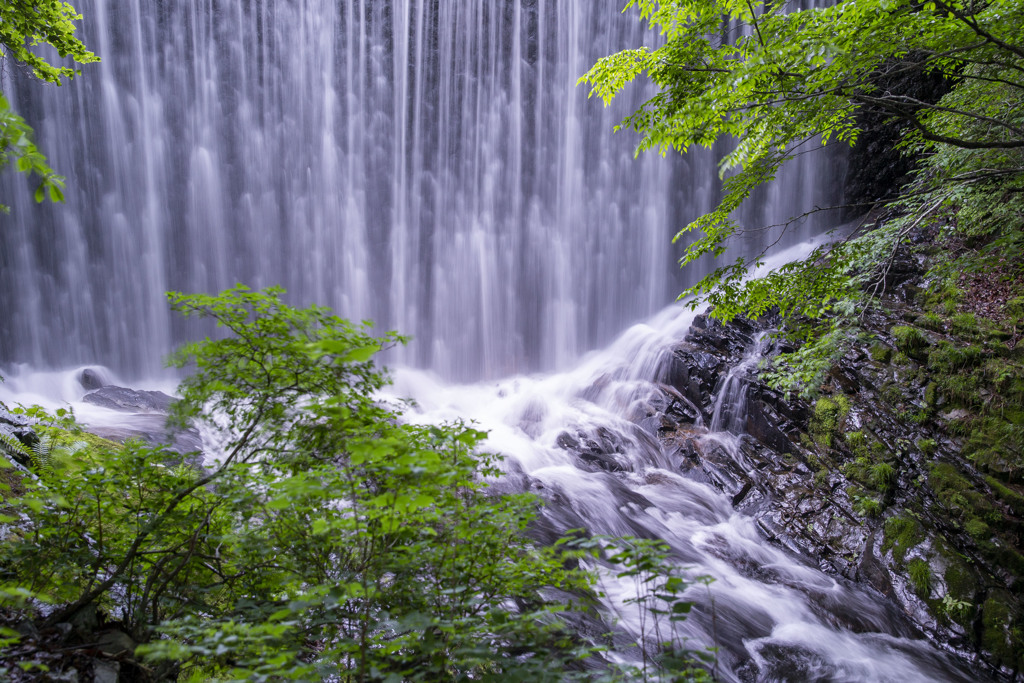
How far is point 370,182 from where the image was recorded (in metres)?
17.7

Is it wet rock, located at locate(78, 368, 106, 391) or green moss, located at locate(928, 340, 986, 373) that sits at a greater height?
green moss, located at locate(928, 340, 986, 373)

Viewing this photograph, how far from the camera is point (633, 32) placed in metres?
17.8

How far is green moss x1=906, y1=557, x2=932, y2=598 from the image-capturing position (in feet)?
18.6

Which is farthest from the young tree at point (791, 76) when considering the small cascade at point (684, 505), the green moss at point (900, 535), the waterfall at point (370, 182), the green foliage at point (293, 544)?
the waterfall at point (370, 182)

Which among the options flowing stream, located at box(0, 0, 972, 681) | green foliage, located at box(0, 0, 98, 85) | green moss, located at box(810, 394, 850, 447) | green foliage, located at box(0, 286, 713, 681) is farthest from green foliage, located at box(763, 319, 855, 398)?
green foliage, located at box(0, 0, 98, 85)

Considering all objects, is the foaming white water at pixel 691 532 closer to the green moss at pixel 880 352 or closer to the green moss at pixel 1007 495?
the green moss at pixel 1007 495

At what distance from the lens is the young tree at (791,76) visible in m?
3.66

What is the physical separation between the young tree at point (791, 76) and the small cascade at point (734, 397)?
501cm

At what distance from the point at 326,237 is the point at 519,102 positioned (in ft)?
29.7

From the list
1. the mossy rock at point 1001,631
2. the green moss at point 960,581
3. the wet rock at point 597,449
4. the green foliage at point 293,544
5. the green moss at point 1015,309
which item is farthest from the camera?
the wet rock at point 597,449

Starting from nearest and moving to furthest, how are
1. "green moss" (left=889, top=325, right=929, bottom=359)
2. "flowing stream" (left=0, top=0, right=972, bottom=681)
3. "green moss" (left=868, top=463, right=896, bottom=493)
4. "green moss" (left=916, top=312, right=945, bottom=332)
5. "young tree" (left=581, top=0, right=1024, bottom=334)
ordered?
"young tree" (left=581, top=0, right=1024, bottom=334) → "green moss" (left=868, top=463, right=896, bottom=493) → "green moss" (left=889, top=325, right=929, bottom=359) → "green moss" (left=916, top=312, right=945, bottom=332) → "flowing stream" (left=0, top=0, right=972, bottom=681)

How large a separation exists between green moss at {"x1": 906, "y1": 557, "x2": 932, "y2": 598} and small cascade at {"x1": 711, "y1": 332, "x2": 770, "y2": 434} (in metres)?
3.60

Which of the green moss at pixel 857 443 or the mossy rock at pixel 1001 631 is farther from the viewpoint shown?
the green moss at pixel 857 443

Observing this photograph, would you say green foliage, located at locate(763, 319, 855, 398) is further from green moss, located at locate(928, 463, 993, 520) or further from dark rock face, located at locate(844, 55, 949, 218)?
dark rock face, located at locate(844, 55, 949, 218)
